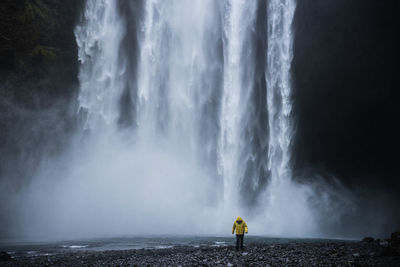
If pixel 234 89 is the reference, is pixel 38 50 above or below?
above

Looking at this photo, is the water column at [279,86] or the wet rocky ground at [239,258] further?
the water column at [279,86]

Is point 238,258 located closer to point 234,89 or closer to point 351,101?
point 351,101

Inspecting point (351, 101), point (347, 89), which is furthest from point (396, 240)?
point (347, 89)

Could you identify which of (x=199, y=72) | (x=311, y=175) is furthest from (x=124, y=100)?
(x=311, y=175)

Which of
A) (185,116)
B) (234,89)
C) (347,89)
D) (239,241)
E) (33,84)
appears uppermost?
(234,89)

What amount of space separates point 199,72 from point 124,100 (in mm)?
6449

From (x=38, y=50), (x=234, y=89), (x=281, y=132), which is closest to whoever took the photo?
(x=281, y=132)

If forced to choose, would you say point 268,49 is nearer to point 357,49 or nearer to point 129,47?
point 357,49

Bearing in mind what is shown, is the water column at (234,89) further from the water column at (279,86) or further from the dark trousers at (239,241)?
the dark trousers at (239,241)

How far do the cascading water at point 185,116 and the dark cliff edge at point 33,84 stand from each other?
117cm

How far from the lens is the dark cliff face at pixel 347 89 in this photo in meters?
21.7

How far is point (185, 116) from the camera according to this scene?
26.8 m

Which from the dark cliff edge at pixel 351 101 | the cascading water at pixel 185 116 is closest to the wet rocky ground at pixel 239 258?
the cascading water at pixel 185 116

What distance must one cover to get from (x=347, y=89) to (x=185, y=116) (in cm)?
1211
